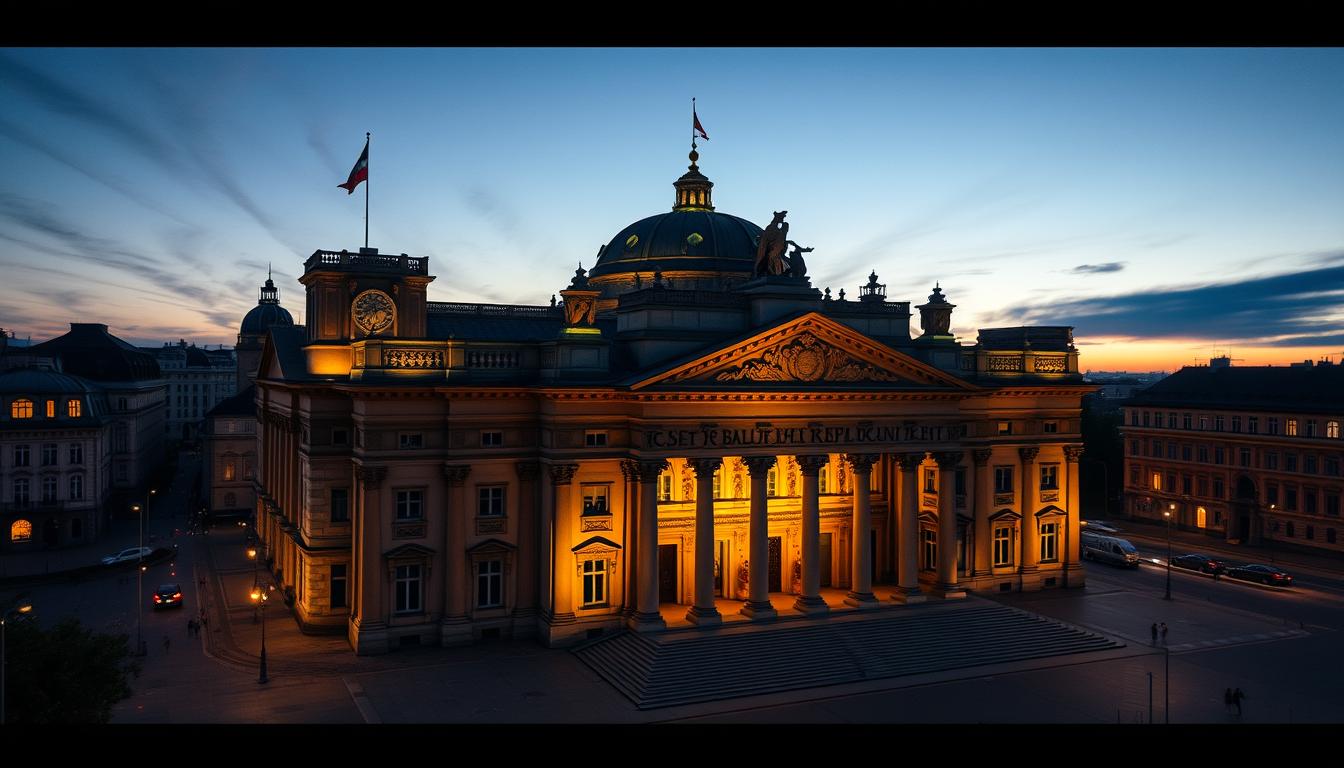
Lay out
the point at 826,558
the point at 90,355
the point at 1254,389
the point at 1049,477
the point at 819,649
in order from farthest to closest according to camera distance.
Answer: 1. the point at 90,355
2. the point at 1254,389
3. the point at 1049,477
4. the point at 826,558
5. the point at 819,649

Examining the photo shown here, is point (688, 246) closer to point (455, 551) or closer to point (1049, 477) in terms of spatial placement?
point (1049, 477)

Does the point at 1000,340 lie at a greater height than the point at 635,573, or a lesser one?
greater

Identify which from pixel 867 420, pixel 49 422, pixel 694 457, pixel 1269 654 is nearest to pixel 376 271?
pixel 694 457

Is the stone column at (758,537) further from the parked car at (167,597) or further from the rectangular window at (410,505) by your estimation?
the parked car at (167,597)

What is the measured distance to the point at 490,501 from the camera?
47.0m

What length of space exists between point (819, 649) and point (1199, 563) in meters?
36.9

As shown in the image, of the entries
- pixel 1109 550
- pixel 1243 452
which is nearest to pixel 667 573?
pixel 1109 550

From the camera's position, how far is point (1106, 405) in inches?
6358

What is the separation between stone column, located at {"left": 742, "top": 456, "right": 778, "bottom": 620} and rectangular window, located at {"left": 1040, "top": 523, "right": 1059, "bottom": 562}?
2151 centimetres

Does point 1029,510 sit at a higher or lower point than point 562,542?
higher

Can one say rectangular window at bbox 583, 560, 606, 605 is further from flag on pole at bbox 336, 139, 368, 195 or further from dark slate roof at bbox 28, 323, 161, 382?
dark slate roof at bbox 28, 323, 161, 382

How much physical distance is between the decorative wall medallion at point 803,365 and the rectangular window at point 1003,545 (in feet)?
53.7

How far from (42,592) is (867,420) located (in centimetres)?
5038
